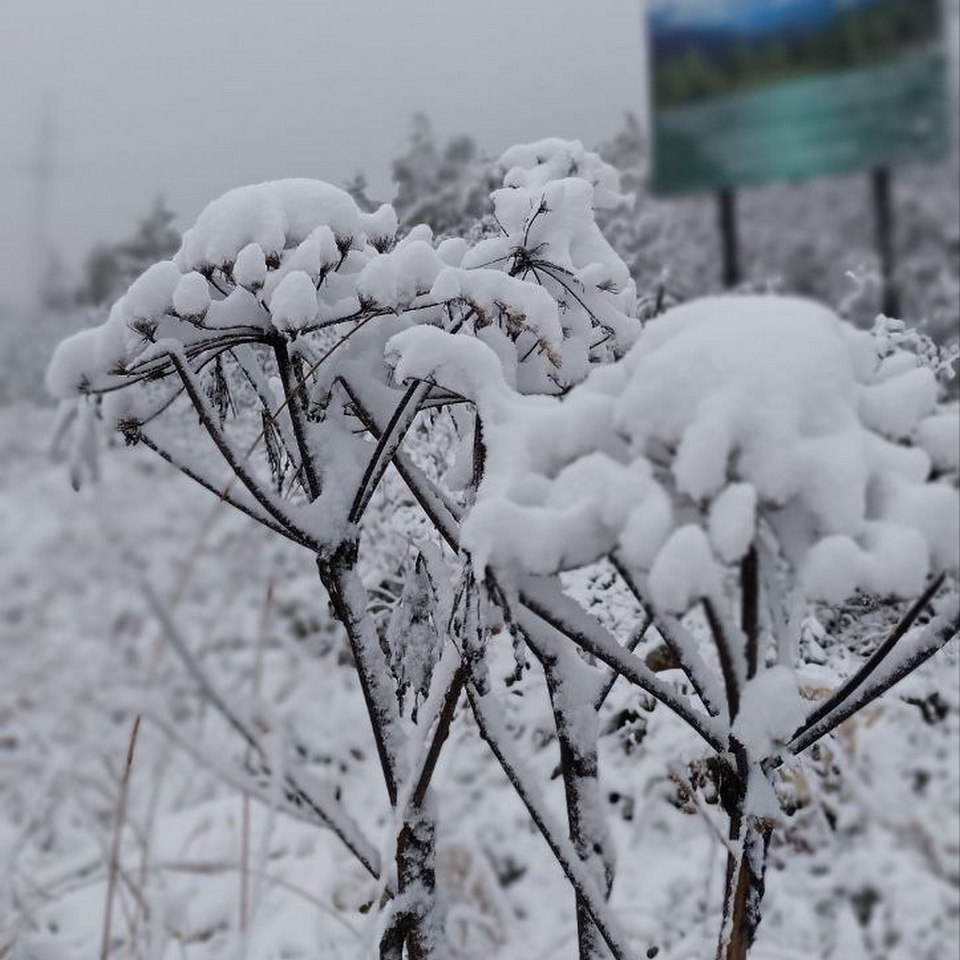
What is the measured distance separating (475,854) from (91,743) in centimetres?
208

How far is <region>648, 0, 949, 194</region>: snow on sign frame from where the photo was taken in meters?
16.4

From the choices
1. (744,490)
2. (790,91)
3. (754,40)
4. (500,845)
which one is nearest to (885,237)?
(790,91)

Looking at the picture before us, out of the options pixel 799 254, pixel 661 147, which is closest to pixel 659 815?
pixel 661 147

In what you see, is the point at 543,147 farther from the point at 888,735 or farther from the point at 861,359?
the point at 888,735

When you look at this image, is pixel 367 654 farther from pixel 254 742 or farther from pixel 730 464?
pixel 730 464

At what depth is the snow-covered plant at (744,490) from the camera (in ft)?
2.55

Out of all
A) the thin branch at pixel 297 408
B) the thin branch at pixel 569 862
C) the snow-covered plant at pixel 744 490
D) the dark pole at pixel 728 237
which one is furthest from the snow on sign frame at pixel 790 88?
the snow-covered plant at pixel 744 490

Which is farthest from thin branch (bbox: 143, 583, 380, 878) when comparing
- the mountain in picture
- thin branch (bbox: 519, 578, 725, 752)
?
the mountain in picture

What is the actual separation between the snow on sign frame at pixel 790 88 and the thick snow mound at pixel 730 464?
627 inches

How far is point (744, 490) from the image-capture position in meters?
0.77

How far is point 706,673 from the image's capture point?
3.70 feet

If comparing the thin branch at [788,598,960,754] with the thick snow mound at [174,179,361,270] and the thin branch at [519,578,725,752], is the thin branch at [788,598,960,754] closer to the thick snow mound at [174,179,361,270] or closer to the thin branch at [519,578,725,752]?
the thin branch at [519,578,725,752]

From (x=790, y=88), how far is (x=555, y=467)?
19176 millimetres

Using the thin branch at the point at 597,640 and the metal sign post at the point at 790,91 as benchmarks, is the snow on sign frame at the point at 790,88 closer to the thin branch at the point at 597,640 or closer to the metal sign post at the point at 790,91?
the metal sign post at the point at 790,91
